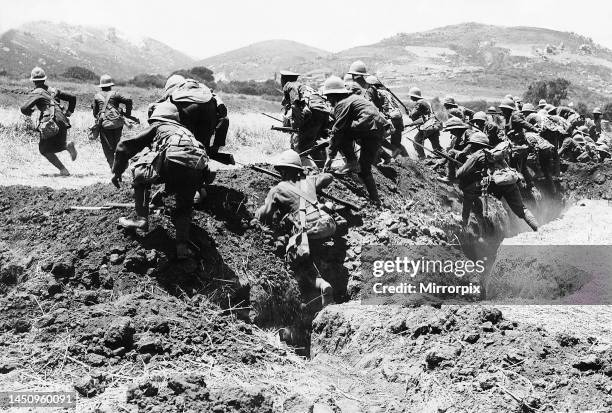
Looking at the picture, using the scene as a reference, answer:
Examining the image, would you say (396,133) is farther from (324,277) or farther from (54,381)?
(54,381)

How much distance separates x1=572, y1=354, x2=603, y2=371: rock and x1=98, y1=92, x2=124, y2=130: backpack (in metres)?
7.67

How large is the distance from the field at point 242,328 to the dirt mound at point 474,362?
0.04 ft

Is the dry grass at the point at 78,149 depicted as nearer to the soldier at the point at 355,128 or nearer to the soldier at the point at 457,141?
the soldier at the point at 355,128

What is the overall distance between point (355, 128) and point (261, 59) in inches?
4521

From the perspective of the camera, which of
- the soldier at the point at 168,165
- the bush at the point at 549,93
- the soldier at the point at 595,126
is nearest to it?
the soldier at the point at 168,165

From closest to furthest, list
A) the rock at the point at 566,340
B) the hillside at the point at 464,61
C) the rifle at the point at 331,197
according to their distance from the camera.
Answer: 1. the rock at the point at 566,340
2. the rifle at the point at 331,197
3. the hillside at the point at 464,61

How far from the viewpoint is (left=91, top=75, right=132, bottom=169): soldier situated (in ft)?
31.9

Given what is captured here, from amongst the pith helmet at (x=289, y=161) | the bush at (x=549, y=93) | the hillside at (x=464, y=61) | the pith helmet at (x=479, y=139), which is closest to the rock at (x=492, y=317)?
the pith helmet at (x=289, y=161)

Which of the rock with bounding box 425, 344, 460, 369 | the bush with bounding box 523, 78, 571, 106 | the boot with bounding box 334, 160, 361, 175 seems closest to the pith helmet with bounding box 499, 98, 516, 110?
the boot with bounding box 334, 160, 361, 175

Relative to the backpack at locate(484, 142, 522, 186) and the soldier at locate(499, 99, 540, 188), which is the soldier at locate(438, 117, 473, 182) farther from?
the soldier at locate(499, 99, 540, 188)

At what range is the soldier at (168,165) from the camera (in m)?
5.55

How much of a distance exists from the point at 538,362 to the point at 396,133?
830 cm

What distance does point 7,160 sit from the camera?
39.2ft

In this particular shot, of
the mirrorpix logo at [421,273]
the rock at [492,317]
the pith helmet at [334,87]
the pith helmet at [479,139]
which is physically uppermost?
the pith helmet at [334,87]
